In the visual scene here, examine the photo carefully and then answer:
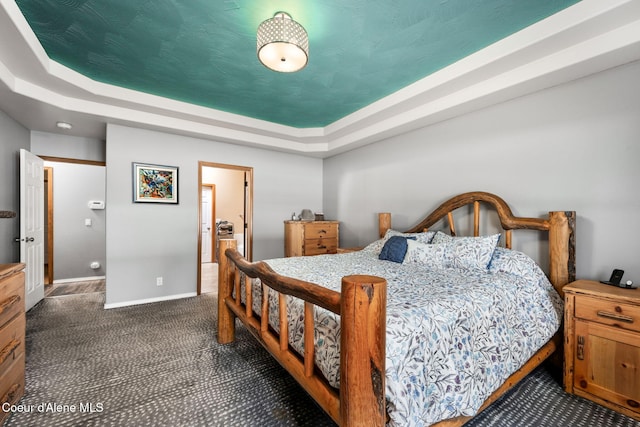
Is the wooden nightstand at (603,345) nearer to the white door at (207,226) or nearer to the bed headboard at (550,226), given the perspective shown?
the bed headboard at (550,226)

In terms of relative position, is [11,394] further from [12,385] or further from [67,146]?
[67,146]

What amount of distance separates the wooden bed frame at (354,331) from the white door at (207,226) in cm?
462

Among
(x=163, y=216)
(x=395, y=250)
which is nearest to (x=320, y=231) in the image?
(x=395, y=250)

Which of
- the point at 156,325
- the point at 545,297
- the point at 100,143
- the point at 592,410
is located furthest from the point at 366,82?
the point at 100,143

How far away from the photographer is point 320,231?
4.38 meters

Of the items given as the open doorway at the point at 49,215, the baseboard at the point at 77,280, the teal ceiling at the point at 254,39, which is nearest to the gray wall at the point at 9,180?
the open doorway at the point at 49,215

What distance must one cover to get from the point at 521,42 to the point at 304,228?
3185 mm

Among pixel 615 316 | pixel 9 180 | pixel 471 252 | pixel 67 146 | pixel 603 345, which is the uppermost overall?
pixel 67 146

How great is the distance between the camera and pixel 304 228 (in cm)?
421

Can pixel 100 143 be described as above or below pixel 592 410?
above

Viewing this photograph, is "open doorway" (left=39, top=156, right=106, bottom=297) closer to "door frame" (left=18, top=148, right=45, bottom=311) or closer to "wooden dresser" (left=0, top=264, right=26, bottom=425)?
"door frame" (left=18, top=148, right=45, bottom=311)

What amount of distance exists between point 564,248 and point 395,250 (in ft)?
4.29

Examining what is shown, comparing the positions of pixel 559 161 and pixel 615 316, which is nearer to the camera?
pixel 615 316

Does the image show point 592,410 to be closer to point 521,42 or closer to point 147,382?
point 521,42
